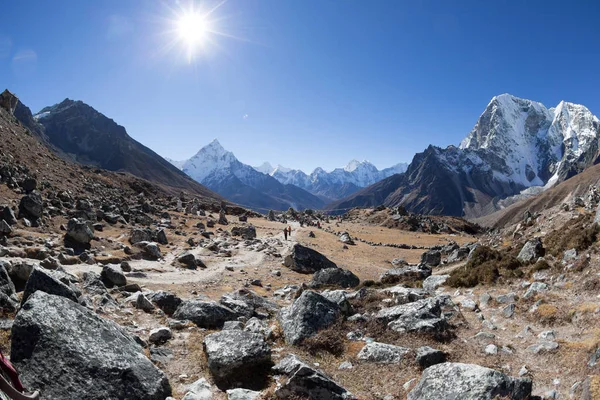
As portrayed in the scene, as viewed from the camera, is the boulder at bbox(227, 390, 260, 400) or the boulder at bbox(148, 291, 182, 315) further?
the boulder at bbox(148, 291, 182, 315)

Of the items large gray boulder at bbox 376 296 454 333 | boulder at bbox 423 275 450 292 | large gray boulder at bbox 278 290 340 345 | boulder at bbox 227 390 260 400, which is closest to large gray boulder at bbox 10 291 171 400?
boulder at bbox 227 390 260 400

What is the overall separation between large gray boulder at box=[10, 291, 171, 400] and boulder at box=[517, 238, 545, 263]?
2053 centimetres

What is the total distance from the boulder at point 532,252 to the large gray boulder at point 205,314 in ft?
56.3

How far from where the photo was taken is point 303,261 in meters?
39.6

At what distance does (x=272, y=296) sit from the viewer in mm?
26828

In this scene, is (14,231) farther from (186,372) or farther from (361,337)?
(361,337)

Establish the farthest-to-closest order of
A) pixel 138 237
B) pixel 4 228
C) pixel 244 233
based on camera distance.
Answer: pixel 244 233 < pixel 138 237 < pixel 4 228

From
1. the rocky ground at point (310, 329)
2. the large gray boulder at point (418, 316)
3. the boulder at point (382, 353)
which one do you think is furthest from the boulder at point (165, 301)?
the large gray boulder at point (418, 316)

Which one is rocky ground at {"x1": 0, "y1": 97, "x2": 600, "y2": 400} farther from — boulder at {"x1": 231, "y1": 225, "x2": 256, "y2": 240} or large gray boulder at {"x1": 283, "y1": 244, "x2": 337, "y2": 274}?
boulder at {"x1": 231, "y1": 225, "x2": 256, "y2": 240}

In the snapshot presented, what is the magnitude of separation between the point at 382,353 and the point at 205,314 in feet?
25.7

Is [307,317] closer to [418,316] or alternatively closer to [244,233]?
[418,316]

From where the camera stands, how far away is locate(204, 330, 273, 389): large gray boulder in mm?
10320

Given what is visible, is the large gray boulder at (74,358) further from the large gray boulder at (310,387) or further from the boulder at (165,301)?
the boulder at (165,301)

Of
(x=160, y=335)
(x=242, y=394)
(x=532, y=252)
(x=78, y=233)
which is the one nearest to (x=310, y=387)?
(x=242, y=394)
